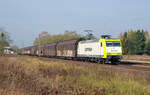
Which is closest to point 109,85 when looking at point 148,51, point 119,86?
point 119,86

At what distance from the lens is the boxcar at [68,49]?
33.2 metres

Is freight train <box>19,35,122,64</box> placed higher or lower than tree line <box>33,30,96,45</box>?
lower

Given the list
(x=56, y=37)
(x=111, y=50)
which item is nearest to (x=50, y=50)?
(x=111, y=50)

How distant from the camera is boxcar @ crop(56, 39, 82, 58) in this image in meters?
33.2

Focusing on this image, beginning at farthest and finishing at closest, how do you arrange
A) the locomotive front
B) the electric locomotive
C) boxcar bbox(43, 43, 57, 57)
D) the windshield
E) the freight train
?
boxcar bbox(43, 43, 57, 57) → the windshield → the freight train → the electric locomotive → the locomotive front

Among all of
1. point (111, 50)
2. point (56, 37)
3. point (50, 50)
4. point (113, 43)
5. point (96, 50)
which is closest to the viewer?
point (111, 50)

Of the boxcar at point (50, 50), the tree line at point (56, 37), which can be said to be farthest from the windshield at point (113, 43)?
the tree line at point (56, 37)

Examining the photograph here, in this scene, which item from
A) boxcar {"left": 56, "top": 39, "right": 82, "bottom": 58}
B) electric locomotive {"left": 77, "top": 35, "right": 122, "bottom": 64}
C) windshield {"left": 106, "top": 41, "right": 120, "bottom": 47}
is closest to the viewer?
electric locomotive {"left": 77, "top": 35, "right": 122, "bottom": 64}

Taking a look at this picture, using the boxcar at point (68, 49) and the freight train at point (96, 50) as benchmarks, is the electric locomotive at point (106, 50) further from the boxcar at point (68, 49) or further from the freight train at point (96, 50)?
the boxcar at point (68, 49)

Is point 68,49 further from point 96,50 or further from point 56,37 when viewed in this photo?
point 56,37

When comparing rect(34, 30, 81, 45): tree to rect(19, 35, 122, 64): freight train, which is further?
rect(34, 30, 81, 45): tree

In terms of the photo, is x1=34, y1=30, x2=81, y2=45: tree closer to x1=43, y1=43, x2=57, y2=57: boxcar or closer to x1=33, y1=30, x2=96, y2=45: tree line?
x1=33, y1=30, x2=96, y2=45: tree line

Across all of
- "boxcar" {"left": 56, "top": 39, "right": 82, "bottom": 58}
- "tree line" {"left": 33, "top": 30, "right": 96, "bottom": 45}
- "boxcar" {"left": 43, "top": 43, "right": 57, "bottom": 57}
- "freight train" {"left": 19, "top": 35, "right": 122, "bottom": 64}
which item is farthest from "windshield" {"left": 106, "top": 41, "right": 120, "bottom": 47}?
"tree line" {"left": 33, "top": 30, "right": 96, "bottom": 45}

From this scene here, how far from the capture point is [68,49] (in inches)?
1391
